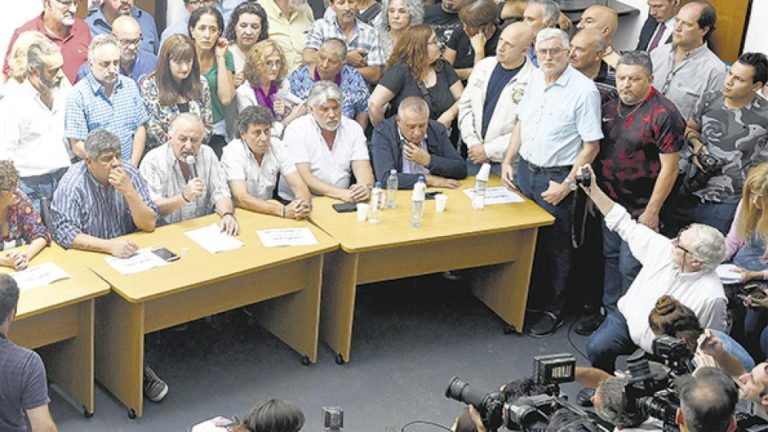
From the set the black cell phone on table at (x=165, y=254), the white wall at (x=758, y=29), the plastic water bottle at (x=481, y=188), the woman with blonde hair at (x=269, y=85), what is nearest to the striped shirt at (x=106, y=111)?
the woman with blonde hair at (x=269, y=85)

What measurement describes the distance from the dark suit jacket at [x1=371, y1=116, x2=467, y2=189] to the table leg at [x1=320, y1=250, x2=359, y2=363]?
699 millimetres

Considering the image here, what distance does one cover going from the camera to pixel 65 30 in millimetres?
6273

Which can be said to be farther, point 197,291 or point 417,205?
point 417,205

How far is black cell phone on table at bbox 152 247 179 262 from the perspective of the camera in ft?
17.8

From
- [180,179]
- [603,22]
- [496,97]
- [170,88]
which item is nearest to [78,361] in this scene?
[180,179]

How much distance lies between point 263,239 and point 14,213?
1.24 metres

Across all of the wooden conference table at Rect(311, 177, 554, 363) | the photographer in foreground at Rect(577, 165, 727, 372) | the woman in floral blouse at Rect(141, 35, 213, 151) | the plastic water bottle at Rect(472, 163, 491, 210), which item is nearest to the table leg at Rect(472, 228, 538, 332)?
the wooden conference table at Rect(311, 177, 554, 363)

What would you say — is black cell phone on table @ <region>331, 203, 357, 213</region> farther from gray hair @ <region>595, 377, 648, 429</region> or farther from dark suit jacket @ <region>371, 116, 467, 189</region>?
gray hair @ <region>595, 377, 648, 429</region>

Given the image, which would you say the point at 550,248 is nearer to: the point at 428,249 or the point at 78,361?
the point at 428,249

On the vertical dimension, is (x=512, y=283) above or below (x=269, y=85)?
below

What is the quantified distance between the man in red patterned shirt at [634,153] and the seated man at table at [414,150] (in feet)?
2.90

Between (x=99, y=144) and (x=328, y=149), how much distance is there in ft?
4.92

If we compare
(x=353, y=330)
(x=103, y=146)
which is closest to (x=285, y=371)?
(x=353, y=330)

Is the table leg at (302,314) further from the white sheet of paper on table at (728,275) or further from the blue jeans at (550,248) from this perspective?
the white sheet of paper on table at (728,275)
